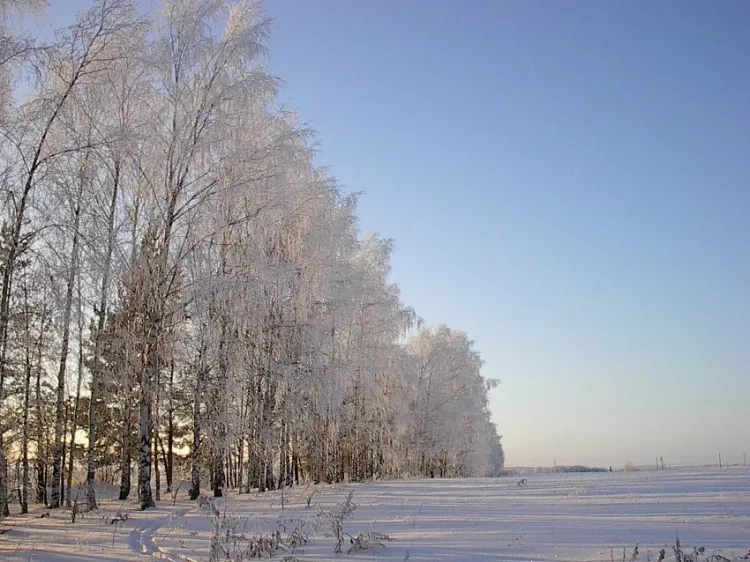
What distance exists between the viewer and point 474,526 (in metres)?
10.5

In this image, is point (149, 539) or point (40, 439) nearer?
point (149, 539)

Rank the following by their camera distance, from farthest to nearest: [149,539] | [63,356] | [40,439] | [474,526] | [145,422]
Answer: [40,439] < [63,356] < [145,422] < [149,539] < [474,526]

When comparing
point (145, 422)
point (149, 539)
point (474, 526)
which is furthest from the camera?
point (145, 422)

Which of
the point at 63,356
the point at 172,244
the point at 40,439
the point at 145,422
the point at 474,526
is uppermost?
the point at 172,244

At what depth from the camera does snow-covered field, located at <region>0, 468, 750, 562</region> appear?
8.20 metres

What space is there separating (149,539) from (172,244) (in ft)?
29.1

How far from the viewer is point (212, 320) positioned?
1881cm

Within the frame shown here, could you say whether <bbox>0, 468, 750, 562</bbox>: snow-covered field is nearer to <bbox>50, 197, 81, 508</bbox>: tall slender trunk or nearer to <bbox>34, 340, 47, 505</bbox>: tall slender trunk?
<bbox>50, 197, 81, 508</bbox>: tall slender trunk

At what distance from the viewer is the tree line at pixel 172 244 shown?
12.3m

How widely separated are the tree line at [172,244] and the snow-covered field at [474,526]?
262 cm

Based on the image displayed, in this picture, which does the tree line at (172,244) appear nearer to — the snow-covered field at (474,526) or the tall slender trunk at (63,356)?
the tall slender trunk at (63,356)

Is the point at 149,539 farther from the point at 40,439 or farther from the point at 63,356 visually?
the point at 40,439

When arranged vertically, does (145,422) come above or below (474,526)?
above

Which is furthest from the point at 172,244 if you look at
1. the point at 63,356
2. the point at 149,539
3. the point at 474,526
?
the point at 474,526
